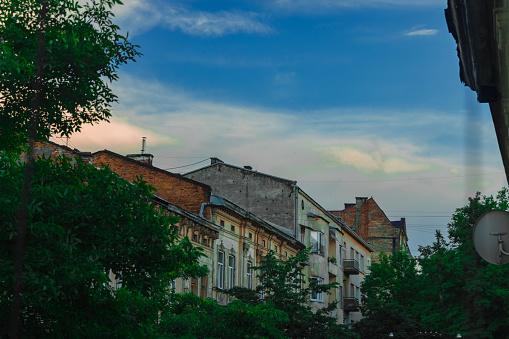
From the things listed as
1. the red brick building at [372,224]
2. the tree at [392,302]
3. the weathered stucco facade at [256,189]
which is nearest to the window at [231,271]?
the weathered stucco facade at [256,189]

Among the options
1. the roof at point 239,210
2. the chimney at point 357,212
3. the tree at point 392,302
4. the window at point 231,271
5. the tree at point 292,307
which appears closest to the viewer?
the tree at point 292,307

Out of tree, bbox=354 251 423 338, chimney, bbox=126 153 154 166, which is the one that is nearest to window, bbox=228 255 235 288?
chimney, bbox=126 153 154 166

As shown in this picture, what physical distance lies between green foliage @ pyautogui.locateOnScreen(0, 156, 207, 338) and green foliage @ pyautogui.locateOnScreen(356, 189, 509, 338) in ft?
90.6

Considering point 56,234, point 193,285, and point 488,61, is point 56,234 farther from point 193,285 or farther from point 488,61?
point 193,285

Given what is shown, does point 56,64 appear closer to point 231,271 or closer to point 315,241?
point 231,271

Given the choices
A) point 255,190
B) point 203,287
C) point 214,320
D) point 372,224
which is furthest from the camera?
point 372,224

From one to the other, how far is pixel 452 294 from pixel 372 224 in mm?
36545

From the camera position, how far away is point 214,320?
2167 centimetres

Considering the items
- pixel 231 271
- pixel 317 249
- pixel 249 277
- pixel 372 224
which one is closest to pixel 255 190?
pixel 317 249

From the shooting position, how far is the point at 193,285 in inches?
1244

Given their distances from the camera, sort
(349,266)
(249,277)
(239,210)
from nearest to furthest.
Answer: (239,210)
(249,277)
(349,266)

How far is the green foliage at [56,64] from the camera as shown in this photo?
1207 cm

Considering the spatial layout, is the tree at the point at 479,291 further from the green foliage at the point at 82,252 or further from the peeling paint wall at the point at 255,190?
the green foliage at the point at 82,252

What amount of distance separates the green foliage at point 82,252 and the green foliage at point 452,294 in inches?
1087
